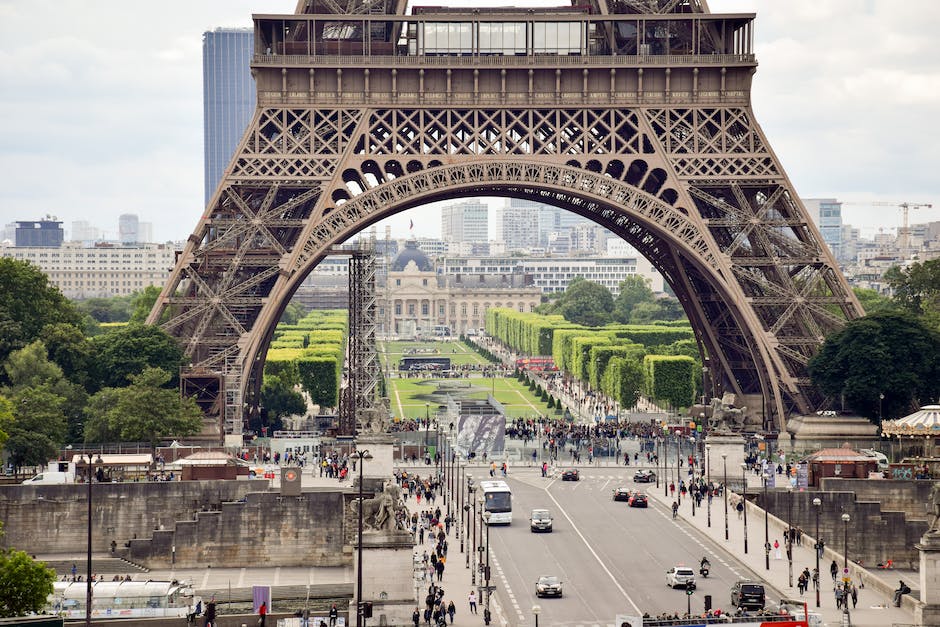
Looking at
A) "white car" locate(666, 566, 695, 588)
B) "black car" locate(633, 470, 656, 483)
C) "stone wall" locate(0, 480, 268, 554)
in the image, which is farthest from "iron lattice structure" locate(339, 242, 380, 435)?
"white car" locate(666, 566, 695, 588)

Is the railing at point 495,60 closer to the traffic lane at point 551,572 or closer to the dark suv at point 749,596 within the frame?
the traffic lane at point 551,572

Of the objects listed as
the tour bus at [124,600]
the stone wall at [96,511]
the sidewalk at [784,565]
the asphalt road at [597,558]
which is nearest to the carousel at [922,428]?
the sidewalk at [784,565]

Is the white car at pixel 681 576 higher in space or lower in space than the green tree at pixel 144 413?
lower

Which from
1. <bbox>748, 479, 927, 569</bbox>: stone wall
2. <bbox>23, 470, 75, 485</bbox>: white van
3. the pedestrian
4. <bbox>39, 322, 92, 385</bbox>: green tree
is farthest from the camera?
<bbox>39, 322, 92, 385</bbox>: green tree

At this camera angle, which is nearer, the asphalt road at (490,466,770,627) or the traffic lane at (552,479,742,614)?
the asphalt road at (490,466,770,627)

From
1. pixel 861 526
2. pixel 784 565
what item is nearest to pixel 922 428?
pixel 861 526

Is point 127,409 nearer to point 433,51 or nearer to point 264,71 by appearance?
point 264,71

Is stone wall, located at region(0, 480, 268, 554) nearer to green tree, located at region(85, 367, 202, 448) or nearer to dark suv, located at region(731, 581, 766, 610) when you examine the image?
green tree, located at region(85, 367, 202, 448)
